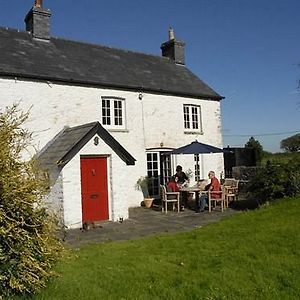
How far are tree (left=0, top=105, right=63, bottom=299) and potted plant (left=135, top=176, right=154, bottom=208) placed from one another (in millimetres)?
12422

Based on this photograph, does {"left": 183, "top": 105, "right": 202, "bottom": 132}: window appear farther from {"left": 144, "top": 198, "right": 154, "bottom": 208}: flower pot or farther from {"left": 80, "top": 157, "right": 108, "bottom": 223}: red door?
{"left": 80, "top": 157, "right": 108, "bottom": 223}: red door

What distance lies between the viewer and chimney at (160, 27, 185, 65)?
79.1 feet

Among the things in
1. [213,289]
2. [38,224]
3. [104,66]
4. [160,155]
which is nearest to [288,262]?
[213,289]

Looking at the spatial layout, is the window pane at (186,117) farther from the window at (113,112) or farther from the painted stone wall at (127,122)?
the window at (113,112)

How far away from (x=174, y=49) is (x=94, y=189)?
508 inches

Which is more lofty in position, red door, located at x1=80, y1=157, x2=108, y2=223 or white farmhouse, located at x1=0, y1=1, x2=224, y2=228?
white farmhouse, located at x1=0, y1=1, x2=224, y2=228

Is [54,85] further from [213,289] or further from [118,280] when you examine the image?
[213,289]

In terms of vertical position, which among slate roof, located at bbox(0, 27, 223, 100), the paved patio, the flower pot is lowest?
the paved patio

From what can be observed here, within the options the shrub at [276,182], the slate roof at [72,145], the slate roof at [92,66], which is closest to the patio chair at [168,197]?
the slate roof at [72,145]

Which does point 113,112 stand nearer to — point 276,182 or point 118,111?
point 118,111

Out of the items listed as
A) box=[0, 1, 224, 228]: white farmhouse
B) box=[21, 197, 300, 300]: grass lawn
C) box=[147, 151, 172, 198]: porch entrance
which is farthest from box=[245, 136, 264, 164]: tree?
box=[21, 197, 300, 300]: grass lawn

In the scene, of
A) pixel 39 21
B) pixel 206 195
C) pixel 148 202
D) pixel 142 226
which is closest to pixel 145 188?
pixel 148 202

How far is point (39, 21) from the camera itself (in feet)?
61.6

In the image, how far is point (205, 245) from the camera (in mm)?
8891
